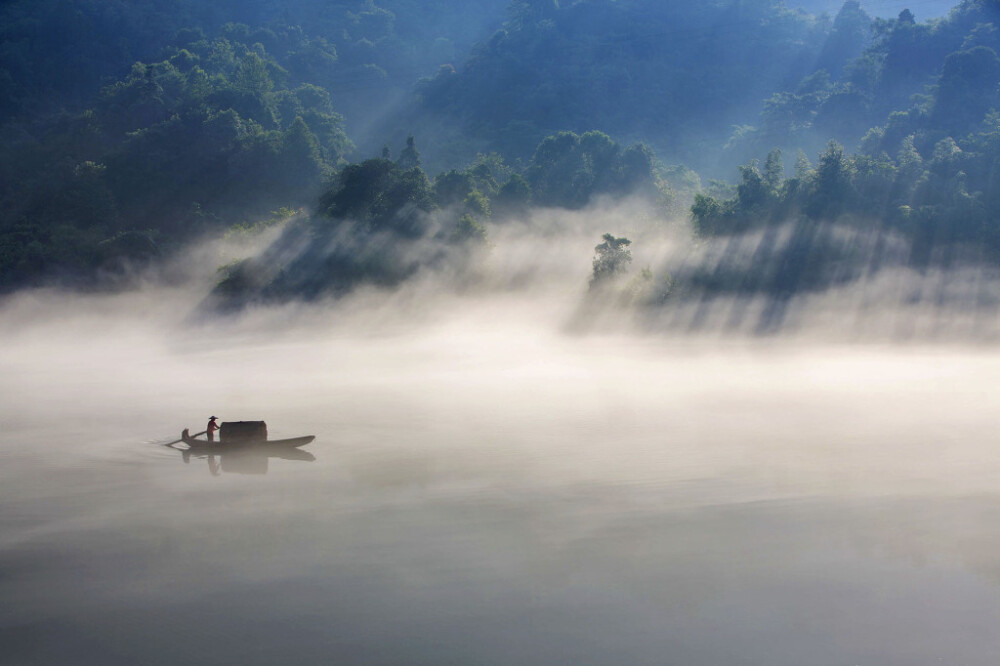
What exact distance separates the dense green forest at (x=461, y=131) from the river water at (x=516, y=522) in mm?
14595

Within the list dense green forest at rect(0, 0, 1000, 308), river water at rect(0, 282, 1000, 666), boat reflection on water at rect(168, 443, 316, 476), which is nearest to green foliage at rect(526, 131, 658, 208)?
dense green forest at rect(0, 0, 1000, 308)

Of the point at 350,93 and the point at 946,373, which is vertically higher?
the point at 350,93

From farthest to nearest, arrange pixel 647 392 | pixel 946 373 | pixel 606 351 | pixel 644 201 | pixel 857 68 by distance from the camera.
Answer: pixel 857 68
pixel 644 201
pixel 606 351
pixel 946 373
pixel 647 392

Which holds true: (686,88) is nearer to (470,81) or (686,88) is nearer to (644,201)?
(470,81)

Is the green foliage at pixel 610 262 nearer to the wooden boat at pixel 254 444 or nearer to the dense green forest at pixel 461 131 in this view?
the dense green forest at pixel 461 131

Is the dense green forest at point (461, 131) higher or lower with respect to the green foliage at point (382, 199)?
higher

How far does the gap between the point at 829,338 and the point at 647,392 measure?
1319 centimetres

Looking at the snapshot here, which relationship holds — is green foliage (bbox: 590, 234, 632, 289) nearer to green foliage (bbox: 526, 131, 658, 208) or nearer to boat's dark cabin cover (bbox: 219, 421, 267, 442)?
green foliage (bbox: 526, 131, 658, 208)

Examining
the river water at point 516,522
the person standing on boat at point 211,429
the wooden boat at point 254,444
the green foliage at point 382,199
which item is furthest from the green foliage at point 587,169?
the wooden boat at point 254,444

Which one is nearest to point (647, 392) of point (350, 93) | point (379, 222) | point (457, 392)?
point (457, 392)

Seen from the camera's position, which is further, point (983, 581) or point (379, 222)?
point (379, 222)

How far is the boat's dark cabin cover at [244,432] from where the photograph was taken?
18312 millimetres

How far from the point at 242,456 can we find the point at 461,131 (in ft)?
214

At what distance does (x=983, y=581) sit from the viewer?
12.0 metres
